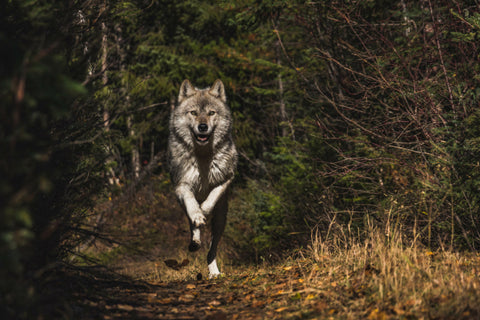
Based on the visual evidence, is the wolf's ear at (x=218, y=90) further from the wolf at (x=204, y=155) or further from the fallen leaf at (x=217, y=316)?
the fallen leaf at (x=217, y=316)

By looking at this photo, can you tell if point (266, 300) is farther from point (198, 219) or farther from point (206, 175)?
point (206, 175)

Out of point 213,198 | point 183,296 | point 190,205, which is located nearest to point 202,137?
point 213,198

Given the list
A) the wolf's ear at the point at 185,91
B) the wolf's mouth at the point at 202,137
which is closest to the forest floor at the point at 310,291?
the wolf's mouth at the point at 202,137

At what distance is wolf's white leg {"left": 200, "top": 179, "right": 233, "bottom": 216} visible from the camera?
279 inches

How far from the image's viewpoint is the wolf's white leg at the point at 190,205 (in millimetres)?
6523

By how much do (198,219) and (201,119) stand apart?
5.83 feet

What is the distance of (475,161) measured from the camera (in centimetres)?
560

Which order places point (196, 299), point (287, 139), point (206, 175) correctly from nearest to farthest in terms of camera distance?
point (196, 299), point (206, 175), point (287, 139)

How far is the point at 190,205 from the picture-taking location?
272 inches

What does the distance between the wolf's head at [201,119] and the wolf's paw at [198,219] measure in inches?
48.5

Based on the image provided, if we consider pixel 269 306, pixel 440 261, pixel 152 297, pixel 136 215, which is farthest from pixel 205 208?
pixel 136 215

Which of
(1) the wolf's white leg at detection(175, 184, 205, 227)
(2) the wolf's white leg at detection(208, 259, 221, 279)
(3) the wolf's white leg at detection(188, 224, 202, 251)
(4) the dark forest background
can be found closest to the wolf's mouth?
(1) the wolf's white leg at detection(175, 184, 205, 227)

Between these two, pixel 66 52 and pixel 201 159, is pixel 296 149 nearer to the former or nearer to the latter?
pixel 201 159

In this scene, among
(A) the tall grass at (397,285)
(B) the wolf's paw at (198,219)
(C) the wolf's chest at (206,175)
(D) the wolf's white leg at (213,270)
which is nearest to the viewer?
(A) the tall grass at (397,285)
